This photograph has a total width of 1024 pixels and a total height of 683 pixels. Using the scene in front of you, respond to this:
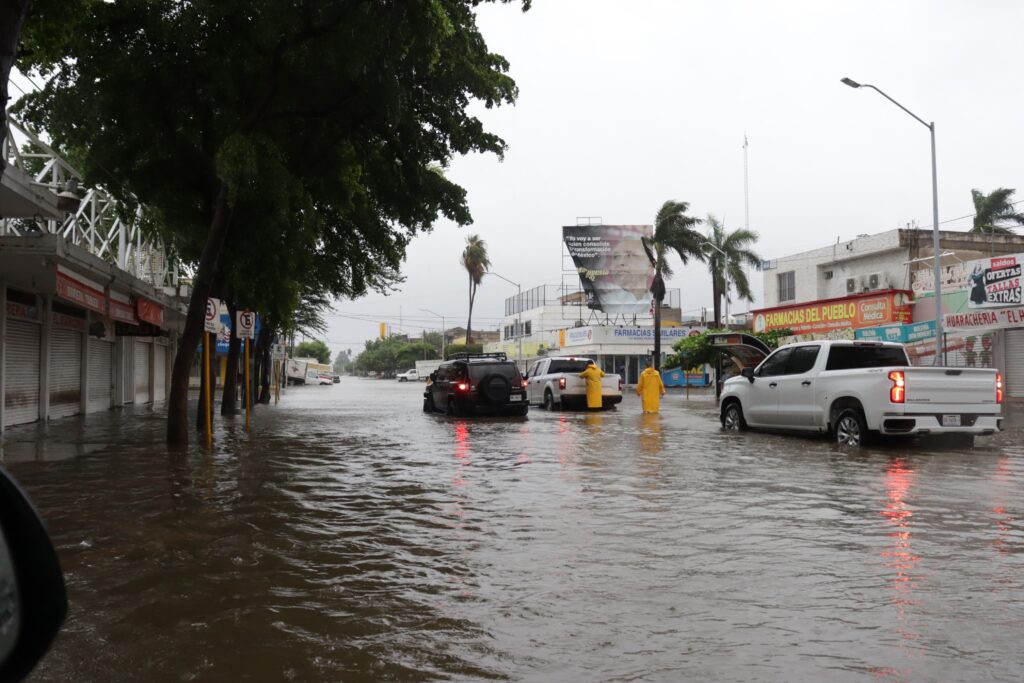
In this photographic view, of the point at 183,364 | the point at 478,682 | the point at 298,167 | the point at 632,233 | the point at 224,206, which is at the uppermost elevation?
the point at 632,233

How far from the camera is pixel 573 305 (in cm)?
8119

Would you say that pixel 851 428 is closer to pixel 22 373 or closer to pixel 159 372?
pixel 22 373

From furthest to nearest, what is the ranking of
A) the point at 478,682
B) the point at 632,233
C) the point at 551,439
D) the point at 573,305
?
the point at 573,305
the point at 632,233
the point at 551,439
the point at 478,682

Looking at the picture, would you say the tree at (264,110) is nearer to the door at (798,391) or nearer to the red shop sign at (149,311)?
the red shop sign at (149,311)

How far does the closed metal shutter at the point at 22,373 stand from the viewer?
64.7 feet

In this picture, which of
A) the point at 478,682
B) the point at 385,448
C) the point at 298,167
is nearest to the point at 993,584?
the point at 478,682

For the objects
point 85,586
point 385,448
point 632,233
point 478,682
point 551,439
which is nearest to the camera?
point 478,682

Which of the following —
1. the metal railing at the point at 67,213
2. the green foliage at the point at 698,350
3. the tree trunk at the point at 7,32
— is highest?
the metal railing at the point at 67,213

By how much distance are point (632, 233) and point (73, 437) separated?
181ft

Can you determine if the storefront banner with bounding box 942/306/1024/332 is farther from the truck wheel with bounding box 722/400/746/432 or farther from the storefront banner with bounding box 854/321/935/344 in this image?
the truck wheel with bounding box 722/400/746/432

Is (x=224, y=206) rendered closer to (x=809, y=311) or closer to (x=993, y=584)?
(x=993, y=584)

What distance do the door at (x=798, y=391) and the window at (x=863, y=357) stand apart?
0.35 meters

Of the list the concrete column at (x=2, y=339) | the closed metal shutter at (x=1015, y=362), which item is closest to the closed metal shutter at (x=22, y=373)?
the concrete column at (x=2, y=339)

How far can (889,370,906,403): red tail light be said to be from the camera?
1398cm
